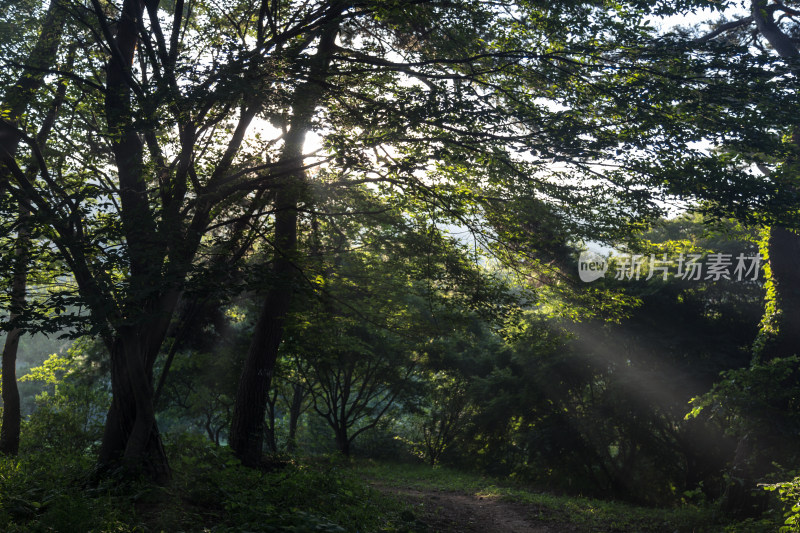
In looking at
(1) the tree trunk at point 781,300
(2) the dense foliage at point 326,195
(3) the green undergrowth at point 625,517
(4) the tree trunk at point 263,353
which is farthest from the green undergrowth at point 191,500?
(1) the tree trunk at point 781,300

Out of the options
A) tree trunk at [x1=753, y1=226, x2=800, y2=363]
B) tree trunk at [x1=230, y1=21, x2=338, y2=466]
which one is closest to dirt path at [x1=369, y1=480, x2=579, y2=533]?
tree trunk at [x1=230, y1=21, x2=338, y2=466]

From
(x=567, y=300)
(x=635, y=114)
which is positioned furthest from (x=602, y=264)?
(x=635, y=114)

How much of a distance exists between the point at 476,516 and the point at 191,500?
18.9ft

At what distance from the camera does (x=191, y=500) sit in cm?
719

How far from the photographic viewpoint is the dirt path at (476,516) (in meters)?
9.39

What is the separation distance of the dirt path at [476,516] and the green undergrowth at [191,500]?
72 centimetres

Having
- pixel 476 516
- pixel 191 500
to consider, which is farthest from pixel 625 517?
pixel 191 500

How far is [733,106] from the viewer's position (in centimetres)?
767

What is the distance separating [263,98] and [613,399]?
14022 millimetres

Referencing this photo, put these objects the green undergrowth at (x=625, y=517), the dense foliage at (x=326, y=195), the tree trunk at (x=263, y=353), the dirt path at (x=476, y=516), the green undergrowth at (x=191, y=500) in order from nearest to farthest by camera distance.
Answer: the green undergrowth at (x=191, y=500), the dense foliage at (x=326, y=195), the dirt path at (x=476, y=516), the tree trunk at (x=263, y=353), the green undergrowth at (x=625, y=517)

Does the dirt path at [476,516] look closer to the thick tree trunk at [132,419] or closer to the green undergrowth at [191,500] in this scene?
the green undergrowth at [191,500]

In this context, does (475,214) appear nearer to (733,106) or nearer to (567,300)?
(567,300)

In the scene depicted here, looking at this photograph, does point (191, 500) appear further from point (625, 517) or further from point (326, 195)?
point (625, 517)

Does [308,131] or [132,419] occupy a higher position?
[308,131]
